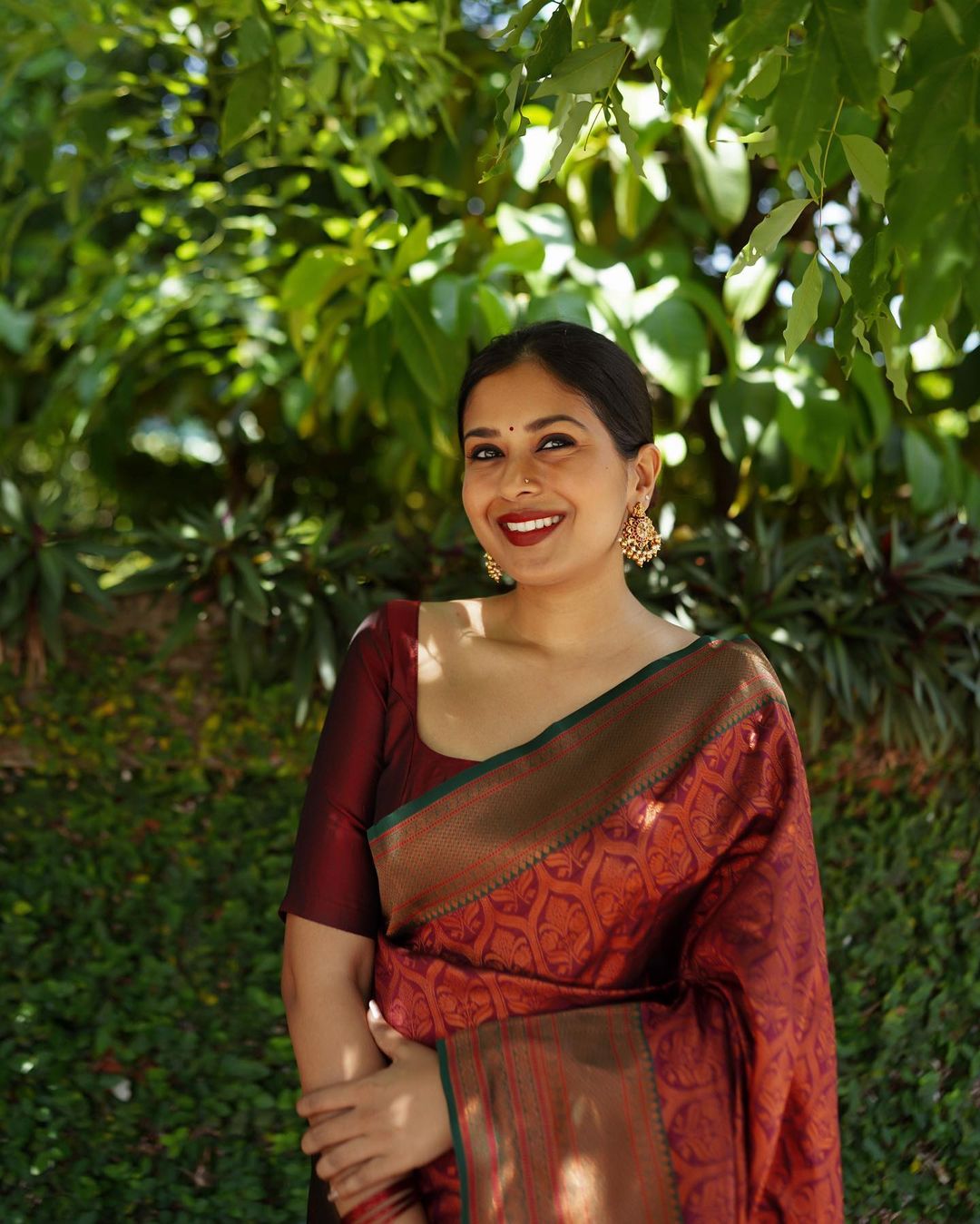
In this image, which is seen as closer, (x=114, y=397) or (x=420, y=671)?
(x=420, y=671)

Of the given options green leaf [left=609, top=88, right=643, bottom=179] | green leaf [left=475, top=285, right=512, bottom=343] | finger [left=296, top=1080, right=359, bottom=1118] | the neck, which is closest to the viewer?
green leaf [left=609, top=88, right=643, bottom=179]

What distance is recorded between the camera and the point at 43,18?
8.49 ft

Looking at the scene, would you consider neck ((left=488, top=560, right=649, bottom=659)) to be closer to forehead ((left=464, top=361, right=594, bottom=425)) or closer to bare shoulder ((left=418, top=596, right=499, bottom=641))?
bare shoulder ((left=418, top=596, right=499, bottom=641))

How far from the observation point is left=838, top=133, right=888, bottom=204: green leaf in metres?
1.32

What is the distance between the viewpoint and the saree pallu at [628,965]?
4.83ft

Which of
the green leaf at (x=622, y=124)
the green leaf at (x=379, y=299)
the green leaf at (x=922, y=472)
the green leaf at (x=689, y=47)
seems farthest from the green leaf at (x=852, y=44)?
the green leaf at (x=922, y=472)

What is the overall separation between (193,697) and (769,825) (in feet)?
4.48

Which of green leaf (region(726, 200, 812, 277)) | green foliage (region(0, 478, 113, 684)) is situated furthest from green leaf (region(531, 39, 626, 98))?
green foliage (region(0, 478, 113, 684))

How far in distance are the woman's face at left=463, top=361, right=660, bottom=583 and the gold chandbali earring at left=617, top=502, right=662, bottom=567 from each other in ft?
0.30

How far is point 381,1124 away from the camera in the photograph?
4.86 feet

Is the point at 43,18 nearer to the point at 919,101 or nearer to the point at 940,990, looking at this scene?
the point at 919,101

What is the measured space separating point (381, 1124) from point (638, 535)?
886 mm

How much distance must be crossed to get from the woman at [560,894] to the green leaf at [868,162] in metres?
0.46

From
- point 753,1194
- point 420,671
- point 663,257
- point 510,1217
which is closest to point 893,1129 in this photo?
point 753,1194
